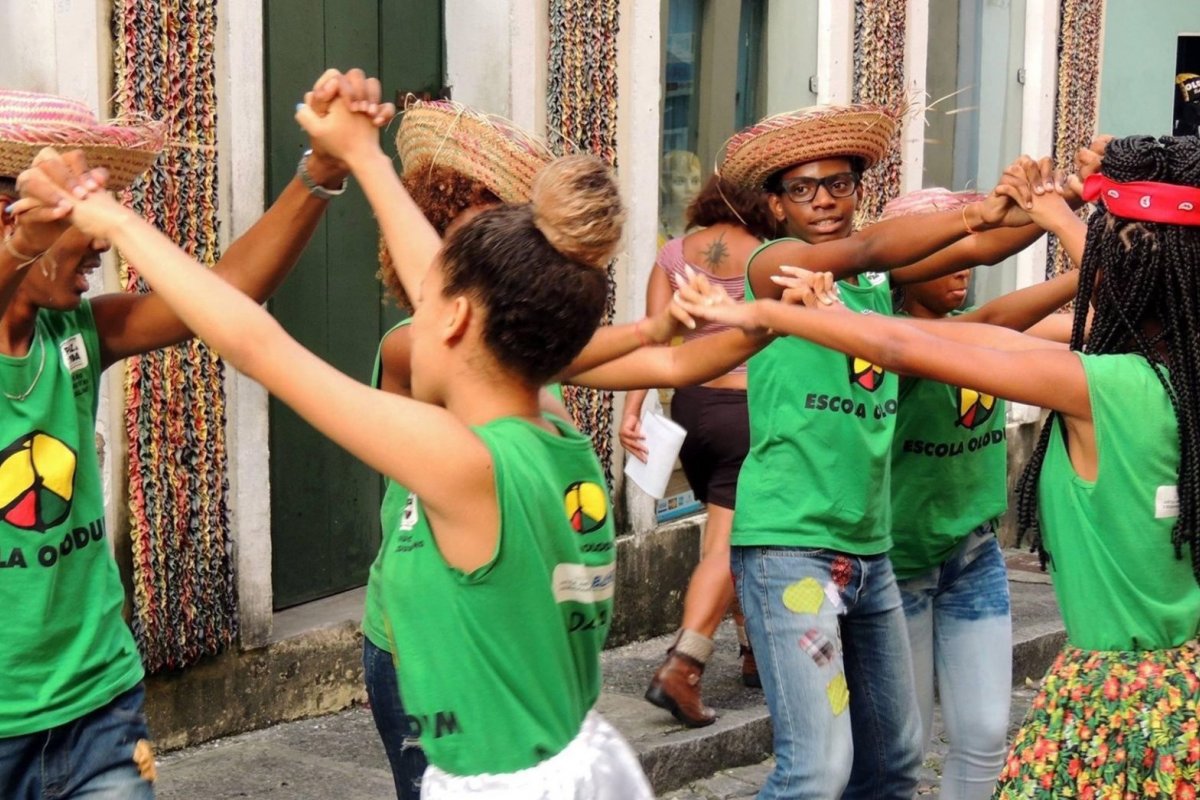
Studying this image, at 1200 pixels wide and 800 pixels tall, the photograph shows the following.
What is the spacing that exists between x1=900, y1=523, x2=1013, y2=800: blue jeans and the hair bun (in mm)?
2359

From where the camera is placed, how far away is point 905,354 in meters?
3.46

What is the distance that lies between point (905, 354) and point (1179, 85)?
42.2 ft

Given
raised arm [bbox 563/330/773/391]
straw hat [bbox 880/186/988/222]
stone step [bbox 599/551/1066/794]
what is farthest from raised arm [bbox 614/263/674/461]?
raised arm [bbox 563/330/773/391]

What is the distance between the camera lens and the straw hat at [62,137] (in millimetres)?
3283

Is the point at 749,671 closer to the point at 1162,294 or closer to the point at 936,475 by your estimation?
the point at 936,475

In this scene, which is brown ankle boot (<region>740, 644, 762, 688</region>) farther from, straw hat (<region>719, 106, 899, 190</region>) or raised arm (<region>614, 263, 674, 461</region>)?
straw hat (<region>719, 106, 899, 190</region>)

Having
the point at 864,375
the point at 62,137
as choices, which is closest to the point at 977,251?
the point at 864,375

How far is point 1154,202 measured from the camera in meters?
3.54

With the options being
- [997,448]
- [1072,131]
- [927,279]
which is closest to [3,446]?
[927,279]

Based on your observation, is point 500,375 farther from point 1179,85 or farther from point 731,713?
point 1179,85

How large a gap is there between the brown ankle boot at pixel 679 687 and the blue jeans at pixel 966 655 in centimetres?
137

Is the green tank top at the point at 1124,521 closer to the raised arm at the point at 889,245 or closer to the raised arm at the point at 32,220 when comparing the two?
the raised arm at the point at 889,245

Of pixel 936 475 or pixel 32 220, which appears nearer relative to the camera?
pixel 32 220

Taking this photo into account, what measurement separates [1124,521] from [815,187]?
176cm
